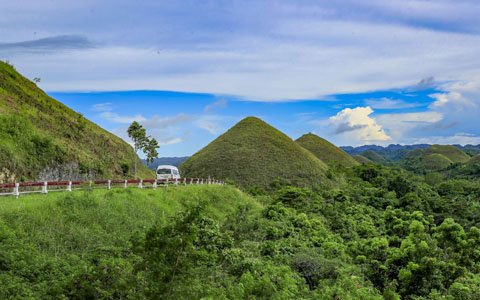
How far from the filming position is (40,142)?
36781mm

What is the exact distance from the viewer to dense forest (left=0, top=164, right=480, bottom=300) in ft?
35.9

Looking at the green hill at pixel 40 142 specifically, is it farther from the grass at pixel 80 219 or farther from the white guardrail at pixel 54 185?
the grass at pixel 80 219

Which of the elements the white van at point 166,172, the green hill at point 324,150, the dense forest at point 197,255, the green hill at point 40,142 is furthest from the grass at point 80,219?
the green hill at point 324,150

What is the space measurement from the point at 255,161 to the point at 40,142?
67.9 metres

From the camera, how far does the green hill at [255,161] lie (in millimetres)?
92625

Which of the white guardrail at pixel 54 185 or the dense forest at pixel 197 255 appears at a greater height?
the white guardrail at pixel 54 185

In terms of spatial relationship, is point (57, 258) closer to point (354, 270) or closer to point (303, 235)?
point (354, 270)

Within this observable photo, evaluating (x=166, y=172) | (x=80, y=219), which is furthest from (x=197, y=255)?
(x=166, y=172)

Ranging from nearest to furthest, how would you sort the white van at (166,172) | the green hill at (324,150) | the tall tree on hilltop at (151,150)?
the white van at (166,172) < the tall tree on hilltop at (151,150) < the green hill at (324,150)

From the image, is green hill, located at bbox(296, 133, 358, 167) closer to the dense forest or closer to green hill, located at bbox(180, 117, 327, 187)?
green hill, located at bbox(180, 117, 327, 187)

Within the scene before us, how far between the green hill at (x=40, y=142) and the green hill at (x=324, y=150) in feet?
A: 340

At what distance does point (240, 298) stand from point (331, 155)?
14443 centimetres

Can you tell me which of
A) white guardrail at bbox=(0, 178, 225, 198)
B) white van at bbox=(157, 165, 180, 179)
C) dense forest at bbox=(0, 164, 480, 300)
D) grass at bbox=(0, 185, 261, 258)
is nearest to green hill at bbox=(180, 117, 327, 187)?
white van at bbox=(157, 165, 180, 179)

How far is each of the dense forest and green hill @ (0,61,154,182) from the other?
44.8ft
